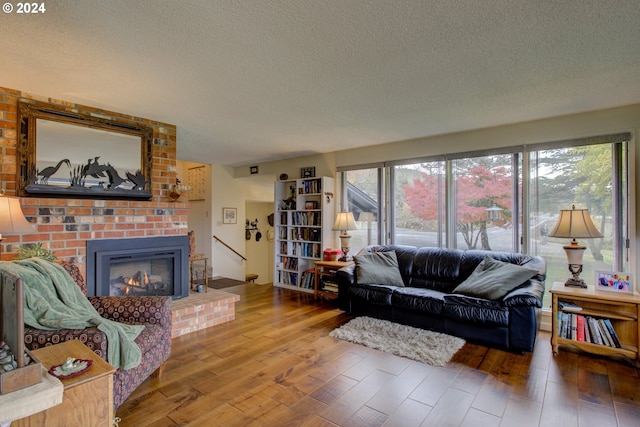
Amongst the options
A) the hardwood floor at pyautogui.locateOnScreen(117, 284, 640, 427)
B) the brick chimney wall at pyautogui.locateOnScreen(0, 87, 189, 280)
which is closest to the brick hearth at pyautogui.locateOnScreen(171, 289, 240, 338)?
the hardwood floor at pyautogui.locateOnScreen(117, 284, 640, 427)

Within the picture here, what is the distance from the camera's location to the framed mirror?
2.88m

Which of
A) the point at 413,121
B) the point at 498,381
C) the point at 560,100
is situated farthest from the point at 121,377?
the point at 560,100

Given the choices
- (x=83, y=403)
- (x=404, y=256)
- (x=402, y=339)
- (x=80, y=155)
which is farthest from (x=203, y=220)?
(x=83, y=403)

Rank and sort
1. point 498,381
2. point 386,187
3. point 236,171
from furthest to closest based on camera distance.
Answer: point 236,171 → point 386,187 → point 498,381

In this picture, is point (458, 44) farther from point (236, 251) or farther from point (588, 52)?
point (236, 251)

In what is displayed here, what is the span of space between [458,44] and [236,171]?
18.2 ft

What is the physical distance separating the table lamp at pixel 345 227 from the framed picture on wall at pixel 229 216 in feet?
9.26

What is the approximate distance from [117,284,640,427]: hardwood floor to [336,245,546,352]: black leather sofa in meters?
0.20

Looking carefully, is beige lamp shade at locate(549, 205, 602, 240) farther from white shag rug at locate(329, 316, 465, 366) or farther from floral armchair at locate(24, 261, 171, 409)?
floral armchair at locate(24, 261, 171, 409)

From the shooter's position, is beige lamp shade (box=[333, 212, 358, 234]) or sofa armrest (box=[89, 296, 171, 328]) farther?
beige lamp shade (box=[333, 212, 358, 234])

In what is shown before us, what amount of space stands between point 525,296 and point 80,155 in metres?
4.33

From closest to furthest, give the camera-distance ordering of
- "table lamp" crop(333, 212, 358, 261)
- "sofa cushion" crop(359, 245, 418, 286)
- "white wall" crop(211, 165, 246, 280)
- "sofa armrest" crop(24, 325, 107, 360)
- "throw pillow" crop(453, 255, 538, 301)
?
"sofa armrest" crop(24, 325, 107, 360)
"throw pillow" crop(453, 255, 538, 301)
"sofa cushion" crop(359, 245, 418, 286)
"table lamp" crop(333, 212, 358, 261)
"white wall" crop(211, 165, 246, 280)

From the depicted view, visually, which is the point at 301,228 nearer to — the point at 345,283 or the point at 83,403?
the point at 345,283

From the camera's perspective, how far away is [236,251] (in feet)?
22.9
